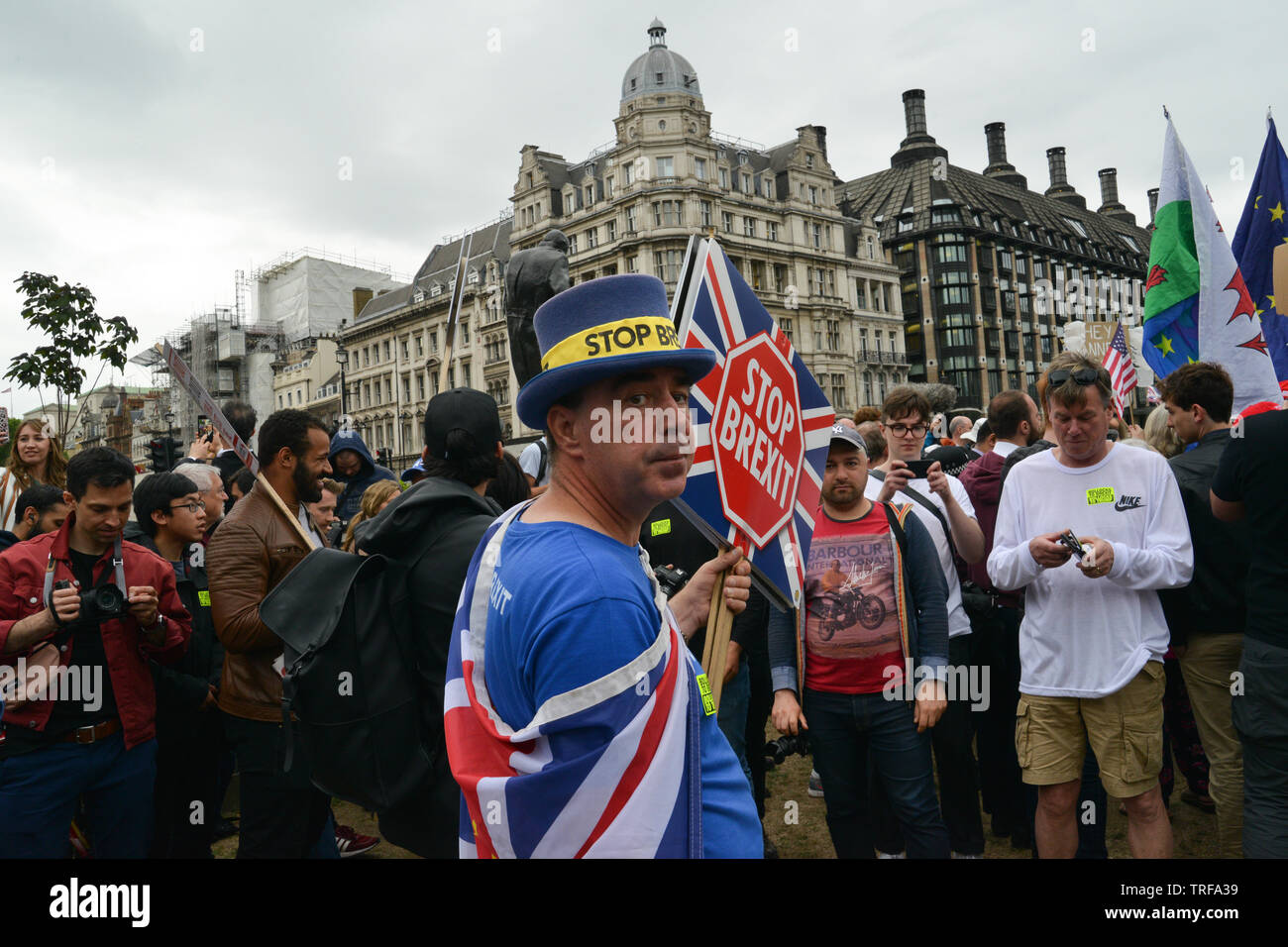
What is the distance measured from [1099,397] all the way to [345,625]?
325cm

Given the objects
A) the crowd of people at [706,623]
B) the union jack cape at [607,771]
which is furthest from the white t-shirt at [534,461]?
the union jack cape at [607,771]

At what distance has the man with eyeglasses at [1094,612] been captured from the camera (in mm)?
3635

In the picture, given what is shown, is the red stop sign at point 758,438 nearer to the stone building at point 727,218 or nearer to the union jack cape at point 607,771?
the union jack cape at point 607,771

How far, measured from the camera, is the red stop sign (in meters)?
2.31

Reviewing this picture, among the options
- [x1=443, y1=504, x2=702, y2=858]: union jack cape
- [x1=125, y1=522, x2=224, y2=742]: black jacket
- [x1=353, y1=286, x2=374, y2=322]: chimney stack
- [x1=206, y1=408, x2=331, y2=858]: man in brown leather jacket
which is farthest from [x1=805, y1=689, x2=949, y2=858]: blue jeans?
[x1=353, y1=286, x2=374, y2=322]: chimney stack

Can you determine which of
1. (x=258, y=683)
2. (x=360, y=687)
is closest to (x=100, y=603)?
(x=258, y=683)

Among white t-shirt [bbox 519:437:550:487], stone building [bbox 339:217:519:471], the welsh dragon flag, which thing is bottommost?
white t-shirt [bbox 519:437:550:487]

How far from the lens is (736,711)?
4.37 meters

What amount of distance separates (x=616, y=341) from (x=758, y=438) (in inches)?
34.0

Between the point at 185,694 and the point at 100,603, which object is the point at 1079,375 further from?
the point at 185,694

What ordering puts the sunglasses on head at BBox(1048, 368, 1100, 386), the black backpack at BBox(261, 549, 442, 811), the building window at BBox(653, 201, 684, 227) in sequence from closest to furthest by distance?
the black backpack at BBox(261, 549, 442, 811) → the sunglasses on head at BBox(1048, 368, 1100, 386) → the building window at BBox(653, 201, 684, 227)

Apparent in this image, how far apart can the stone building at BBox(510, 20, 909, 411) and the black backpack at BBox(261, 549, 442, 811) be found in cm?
4243

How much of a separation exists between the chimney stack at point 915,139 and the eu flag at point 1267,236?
7653cm

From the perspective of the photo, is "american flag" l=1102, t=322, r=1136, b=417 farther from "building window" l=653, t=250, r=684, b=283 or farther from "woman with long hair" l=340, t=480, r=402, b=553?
"building window" l=653, t=250, r=684, b=283
